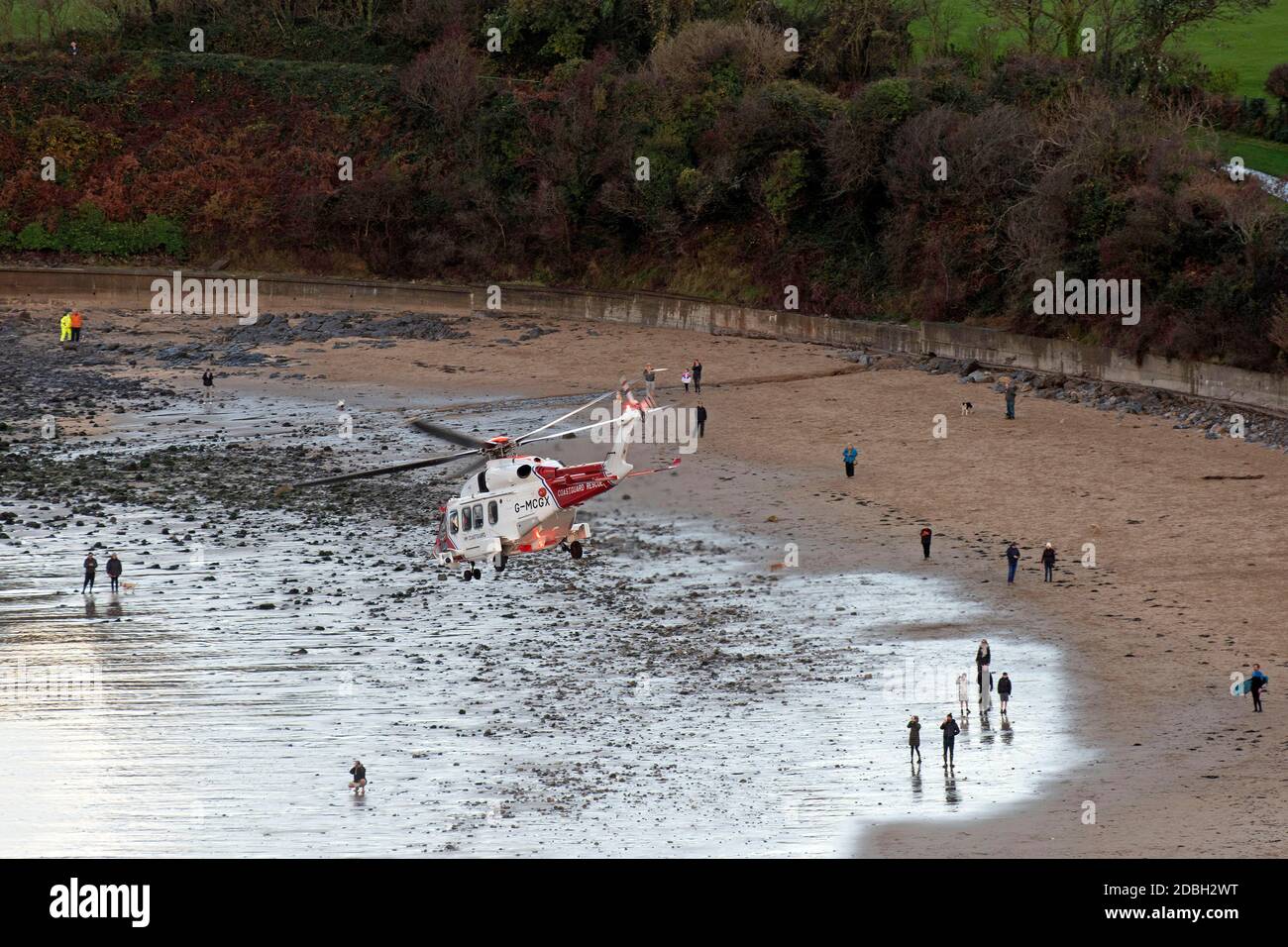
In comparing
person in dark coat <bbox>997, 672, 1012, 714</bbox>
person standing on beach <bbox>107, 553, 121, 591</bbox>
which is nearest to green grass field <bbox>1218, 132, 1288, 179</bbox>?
person in dark coat <bbox>997, 672, 1012, 714</bbox>

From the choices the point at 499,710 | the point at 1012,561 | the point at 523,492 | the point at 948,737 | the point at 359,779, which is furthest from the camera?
the point at 1012,561

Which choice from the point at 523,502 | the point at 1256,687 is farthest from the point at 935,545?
the point at 1256,687

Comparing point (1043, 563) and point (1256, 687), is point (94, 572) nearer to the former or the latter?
point (1043, 563)

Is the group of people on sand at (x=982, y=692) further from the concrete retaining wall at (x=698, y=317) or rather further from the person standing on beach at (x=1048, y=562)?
the concrete retaining wall at (x=698, y=317)

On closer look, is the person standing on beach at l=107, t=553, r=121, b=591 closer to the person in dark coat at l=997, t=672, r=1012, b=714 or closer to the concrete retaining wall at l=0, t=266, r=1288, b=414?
the person in dark coat at l=997, t=672, r=1012, b=714

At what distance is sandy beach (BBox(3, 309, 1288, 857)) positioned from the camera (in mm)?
29250

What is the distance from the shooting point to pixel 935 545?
147ft

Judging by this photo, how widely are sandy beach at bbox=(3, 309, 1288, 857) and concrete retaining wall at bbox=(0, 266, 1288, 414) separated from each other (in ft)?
4.78

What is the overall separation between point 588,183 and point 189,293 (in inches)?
718

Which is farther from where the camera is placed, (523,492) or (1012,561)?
(1012,561)

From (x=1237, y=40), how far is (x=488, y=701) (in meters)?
67.8

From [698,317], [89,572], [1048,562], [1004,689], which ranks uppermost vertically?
[698,317]

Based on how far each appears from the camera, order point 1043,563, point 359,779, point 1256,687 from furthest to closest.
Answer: point 1043,563 < point 1256,687 < point 359,779

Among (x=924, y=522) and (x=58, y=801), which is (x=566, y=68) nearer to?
(x=924, y=522)
